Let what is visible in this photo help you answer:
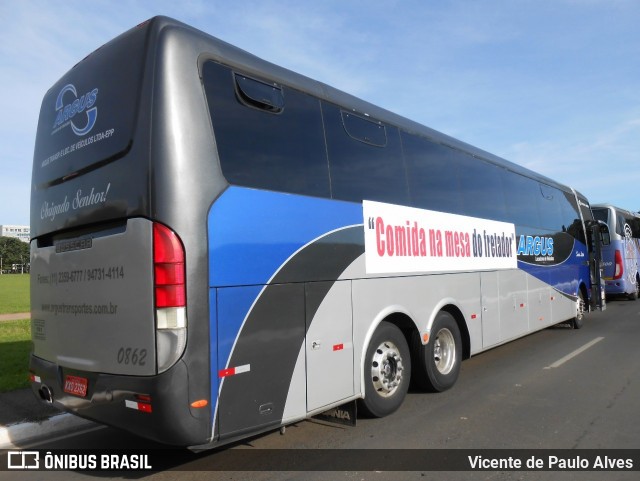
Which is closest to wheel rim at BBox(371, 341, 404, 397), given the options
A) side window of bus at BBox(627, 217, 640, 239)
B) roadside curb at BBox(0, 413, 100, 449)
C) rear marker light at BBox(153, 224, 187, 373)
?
rear marker light at BBox(153, 224, 187, 373)

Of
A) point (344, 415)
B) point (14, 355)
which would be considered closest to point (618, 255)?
point (344, 415)

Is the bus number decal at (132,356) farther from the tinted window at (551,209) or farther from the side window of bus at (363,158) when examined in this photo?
the tinted window at (551,209)

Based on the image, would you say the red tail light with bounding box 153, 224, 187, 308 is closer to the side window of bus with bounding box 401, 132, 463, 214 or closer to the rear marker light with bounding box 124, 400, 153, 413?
the rear marker light with bounding box 124, 400, 153, 413

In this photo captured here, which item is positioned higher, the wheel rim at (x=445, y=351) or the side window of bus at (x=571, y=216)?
the side window of bus at (x=571, y=216)

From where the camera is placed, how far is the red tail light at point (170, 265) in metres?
3.46

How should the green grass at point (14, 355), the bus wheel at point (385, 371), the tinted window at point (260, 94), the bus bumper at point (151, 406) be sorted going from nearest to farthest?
the bus bumper at point (151, 406) < the tinted window at point (260, 94) < the bus wheel at point (385, 371) < the green grass at point (14, 355)

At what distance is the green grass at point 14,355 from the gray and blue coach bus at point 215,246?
9.15ft

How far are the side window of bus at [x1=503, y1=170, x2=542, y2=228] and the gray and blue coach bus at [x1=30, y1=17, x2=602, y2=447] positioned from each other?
11.0 feet

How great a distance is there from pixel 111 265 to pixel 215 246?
0.85 m

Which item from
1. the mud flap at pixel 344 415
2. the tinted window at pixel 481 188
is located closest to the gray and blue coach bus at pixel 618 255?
the tinted window at pixel 481 188

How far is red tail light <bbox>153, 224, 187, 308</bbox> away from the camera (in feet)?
11.3

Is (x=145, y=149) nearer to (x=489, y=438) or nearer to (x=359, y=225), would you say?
(x=359, y=225)

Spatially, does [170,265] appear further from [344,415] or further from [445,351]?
[445,351]

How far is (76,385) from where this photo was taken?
407 cm
